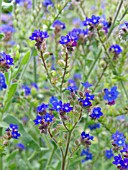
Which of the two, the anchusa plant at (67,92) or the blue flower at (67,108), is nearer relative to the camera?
the blue flower at (67,108)

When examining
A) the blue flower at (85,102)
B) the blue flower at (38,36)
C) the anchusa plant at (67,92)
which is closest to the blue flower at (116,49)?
the anchusa plant at (67,92)

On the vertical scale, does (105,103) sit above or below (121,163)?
above

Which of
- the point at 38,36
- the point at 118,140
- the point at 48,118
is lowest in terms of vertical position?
the point at 118,140

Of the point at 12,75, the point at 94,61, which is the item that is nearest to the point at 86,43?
the point at 94,61

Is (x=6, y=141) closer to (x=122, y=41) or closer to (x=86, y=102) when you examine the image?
(x=86, y=102)

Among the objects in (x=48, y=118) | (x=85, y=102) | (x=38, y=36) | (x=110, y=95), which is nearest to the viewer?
(x=85, y=102)

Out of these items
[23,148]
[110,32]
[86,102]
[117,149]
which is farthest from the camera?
[23,148]

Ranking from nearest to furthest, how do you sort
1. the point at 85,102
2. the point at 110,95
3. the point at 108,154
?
the point at 85,102 < the point at 110,95 < the point at 108,154

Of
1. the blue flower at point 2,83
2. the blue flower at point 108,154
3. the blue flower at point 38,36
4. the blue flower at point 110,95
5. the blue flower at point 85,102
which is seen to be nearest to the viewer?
the blue flower at point 85,102

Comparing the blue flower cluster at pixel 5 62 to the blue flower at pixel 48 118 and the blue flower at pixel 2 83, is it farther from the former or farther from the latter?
the blue flower at pixel 48 118

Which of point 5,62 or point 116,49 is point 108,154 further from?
point 5,62

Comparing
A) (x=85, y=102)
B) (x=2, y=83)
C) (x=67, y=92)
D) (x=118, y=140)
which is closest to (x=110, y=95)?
(x=67, y=92)
